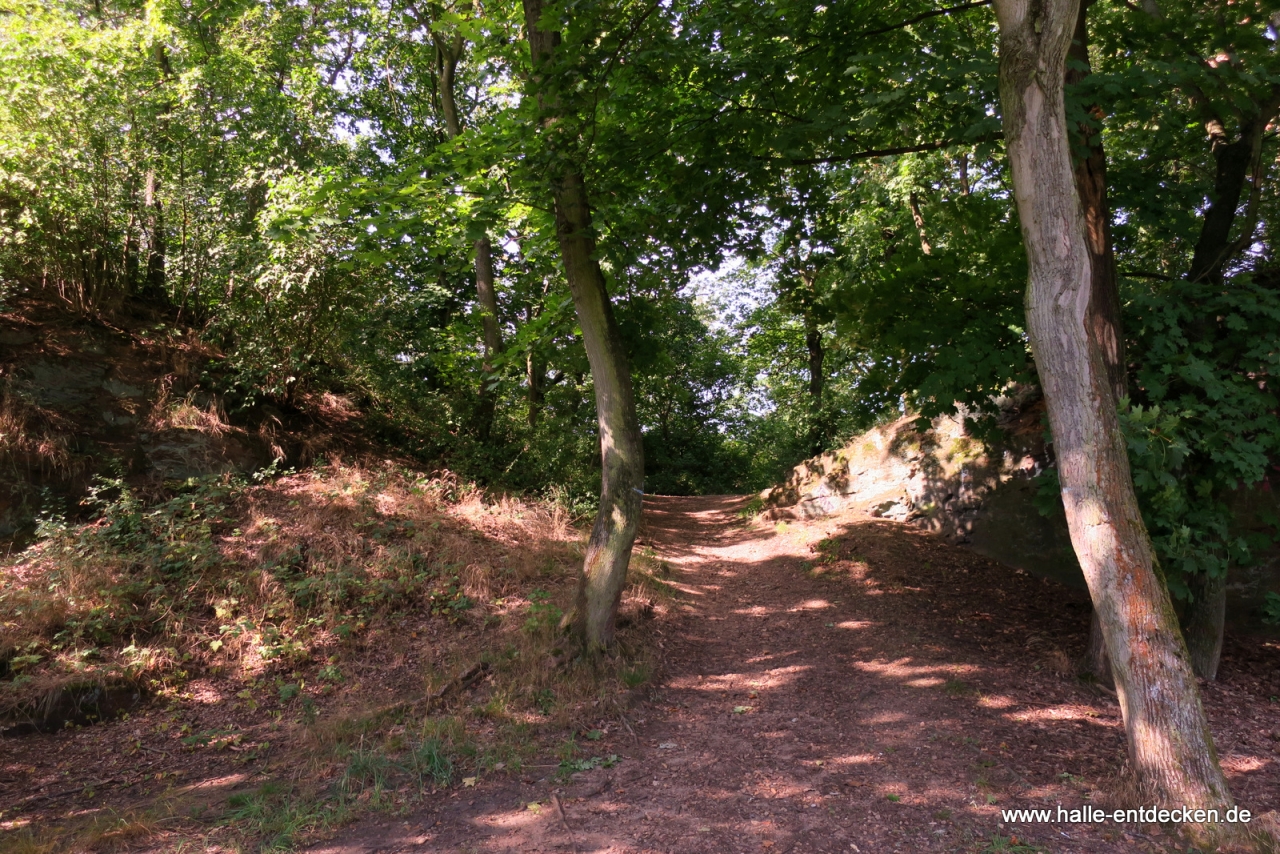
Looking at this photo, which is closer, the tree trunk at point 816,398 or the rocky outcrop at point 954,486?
the rocky outcrop at point 954,486

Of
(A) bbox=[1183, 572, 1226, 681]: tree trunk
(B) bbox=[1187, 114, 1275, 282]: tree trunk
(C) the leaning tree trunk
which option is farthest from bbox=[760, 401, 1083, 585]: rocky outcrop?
(B) bbox=[1187, 114, 1275, 282]: tree trunk

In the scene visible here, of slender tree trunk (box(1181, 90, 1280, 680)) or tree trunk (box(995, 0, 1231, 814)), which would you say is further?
slender tree trunk (box(1181, 90, 1280, 680))

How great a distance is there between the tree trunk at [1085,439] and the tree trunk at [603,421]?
11.5ft

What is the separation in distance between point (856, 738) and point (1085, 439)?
278cm

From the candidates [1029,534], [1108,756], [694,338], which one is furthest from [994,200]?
[694,338]

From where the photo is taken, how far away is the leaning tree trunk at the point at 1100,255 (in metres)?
5.68

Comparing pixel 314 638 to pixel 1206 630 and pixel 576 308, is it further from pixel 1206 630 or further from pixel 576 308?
pixel 1206 630

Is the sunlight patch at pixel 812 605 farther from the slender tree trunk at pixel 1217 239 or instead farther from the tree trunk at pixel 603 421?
the slender tree trunk at pixel 1217 239

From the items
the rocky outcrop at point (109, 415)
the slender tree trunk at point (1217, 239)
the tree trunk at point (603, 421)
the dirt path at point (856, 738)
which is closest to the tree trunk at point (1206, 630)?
the slender tree trunk at point (1217, 239)

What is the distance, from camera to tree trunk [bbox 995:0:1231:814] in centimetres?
410

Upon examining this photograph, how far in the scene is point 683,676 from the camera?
6703 millimetres

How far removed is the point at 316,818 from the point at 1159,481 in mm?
6385

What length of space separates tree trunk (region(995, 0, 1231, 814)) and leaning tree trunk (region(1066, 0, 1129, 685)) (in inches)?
53.1

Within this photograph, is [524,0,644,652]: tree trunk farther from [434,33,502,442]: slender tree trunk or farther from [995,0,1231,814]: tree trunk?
[434,33,502,442]: slender tree trunk
